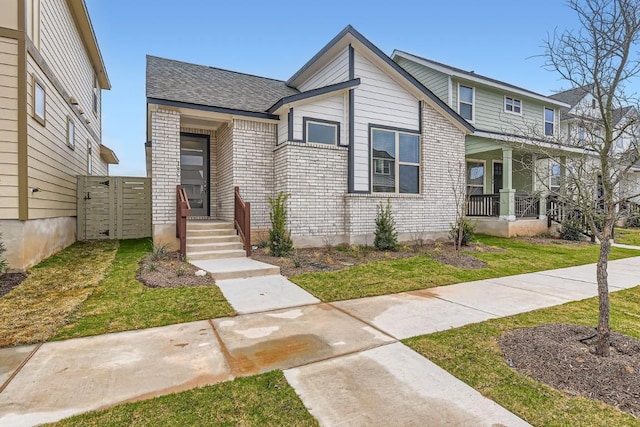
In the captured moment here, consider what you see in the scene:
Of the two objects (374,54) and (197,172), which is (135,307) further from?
(374,54)

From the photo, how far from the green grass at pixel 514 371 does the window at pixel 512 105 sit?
1305 centimetres

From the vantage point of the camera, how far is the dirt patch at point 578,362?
247 centimetres

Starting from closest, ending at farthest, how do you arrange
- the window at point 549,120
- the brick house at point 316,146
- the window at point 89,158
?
the brick house at point 316,146, the window at point 89,158, the window at point 549,120

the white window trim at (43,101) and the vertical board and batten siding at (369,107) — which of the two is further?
the vertical board and batten siding at (369,107)

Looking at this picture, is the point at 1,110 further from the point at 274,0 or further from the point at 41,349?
the point at 274,0

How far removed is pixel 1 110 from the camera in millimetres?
5715

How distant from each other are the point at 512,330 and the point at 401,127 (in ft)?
24.6

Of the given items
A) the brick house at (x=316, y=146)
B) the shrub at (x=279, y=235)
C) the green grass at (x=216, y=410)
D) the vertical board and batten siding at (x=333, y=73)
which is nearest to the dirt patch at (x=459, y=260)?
the brick house at (x=316, y=146)

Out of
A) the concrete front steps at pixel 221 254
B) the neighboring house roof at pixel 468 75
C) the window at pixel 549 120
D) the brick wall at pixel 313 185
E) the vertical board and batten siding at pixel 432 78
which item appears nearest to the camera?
the concrete front steps at pixel 221 254

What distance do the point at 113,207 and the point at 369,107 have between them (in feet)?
27.6

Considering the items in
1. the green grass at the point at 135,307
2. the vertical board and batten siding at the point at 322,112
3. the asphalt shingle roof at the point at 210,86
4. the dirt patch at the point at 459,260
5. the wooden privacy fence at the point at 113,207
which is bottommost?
the green grass at the point at 135,307

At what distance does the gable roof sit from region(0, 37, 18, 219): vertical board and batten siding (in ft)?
23.6

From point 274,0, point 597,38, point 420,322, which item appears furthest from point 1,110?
point 274,0

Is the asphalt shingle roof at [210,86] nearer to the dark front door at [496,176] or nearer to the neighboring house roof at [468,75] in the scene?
the neighboring house roof at [468,75]
